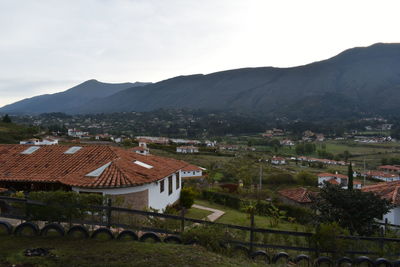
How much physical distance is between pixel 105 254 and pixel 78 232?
6.19ft

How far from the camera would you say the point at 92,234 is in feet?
30.7

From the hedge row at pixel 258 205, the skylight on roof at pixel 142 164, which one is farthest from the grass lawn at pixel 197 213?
the skylight on roof at pixel 142 164

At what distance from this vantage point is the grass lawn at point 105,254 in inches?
295

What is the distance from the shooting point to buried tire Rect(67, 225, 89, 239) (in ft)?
30.7

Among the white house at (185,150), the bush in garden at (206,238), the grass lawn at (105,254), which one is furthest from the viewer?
the white house at (185,150)

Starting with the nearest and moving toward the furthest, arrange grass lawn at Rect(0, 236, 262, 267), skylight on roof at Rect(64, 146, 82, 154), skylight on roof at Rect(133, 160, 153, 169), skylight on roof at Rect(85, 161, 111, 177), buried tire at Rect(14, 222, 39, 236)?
grass lawn at Rect(0, 236, 262, 267), buried tire at Rect(14, 222, 39, 236), skylight on roof at Rect(85, 161, 111, 177), skylight on roof at Rect(133, 160, 153, 169), skylight on roof at Rect(64, 146, 82, 154)

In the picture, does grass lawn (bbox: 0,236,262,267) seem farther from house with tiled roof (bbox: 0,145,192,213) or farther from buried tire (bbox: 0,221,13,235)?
house with tiled roof (bbox: 0,145,192,213)

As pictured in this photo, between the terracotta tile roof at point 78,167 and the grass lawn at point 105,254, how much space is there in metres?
5.34

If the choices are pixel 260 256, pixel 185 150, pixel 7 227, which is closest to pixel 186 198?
pixel 260 256

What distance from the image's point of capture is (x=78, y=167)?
55.4ft

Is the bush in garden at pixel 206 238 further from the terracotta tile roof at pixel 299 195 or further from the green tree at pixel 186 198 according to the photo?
the terracotta tile roof at pixel 299 195

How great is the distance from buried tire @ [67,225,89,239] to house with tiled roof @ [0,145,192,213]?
4.58 meters

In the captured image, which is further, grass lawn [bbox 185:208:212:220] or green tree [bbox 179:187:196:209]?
green tree [bbox 179:187:196:209]

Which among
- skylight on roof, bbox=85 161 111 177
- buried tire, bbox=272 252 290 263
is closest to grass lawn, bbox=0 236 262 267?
buried tire, bbox=272 252 290 263
